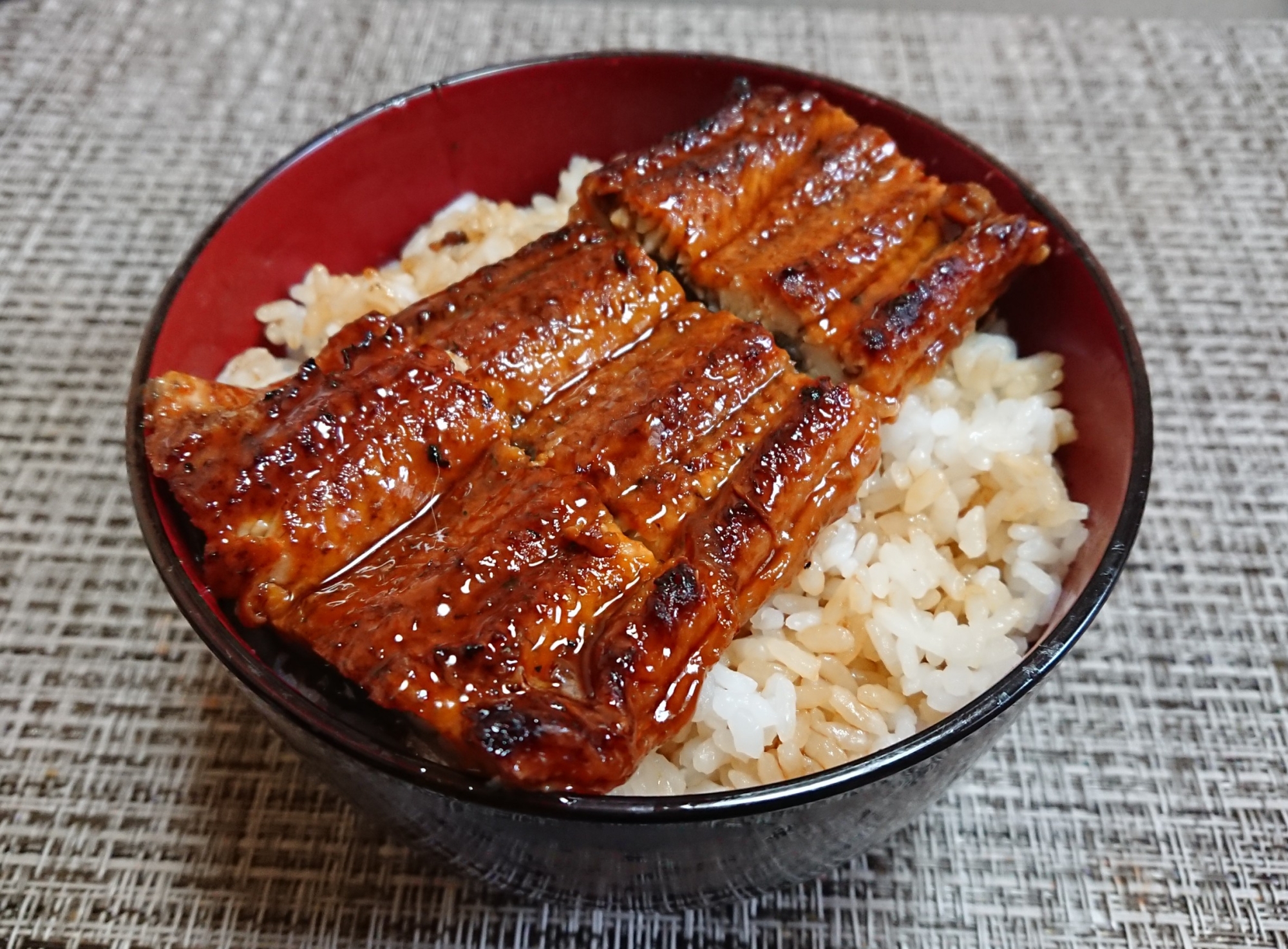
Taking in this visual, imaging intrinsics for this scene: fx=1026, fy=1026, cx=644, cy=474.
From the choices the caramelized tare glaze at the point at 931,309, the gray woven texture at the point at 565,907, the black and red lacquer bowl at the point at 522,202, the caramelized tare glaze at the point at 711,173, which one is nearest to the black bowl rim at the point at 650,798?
the black and red lacquer bowl at the point at 522,202

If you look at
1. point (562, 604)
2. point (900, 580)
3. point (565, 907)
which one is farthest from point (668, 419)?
point (565, 907)

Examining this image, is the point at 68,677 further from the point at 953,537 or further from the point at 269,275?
the point at 953,537

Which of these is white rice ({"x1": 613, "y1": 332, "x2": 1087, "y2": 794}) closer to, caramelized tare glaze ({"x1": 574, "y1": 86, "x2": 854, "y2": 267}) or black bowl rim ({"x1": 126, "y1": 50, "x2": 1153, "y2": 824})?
black bowl rim ({"x1": 126, "y1": 50, "x2": 1153, "y2": 824})

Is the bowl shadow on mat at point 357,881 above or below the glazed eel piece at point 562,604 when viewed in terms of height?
below

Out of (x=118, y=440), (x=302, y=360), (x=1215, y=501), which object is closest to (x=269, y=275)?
(x=302, y=360)

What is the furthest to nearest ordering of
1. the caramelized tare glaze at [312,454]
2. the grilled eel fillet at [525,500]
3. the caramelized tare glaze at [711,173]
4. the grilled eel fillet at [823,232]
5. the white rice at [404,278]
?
1. the white rice at [404,278]
2. the caramelized tare glaze at [711,173]
3. the grilled eel fillet at [823,232]
4. the caramelized tare glaze at [312,454]
5. the grilled eel fillet at [525,500]

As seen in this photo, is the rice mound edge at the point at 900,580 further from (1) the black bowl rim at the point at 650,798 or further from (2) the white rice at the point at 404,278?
(1) the black bowl rim at the point at 650,798
